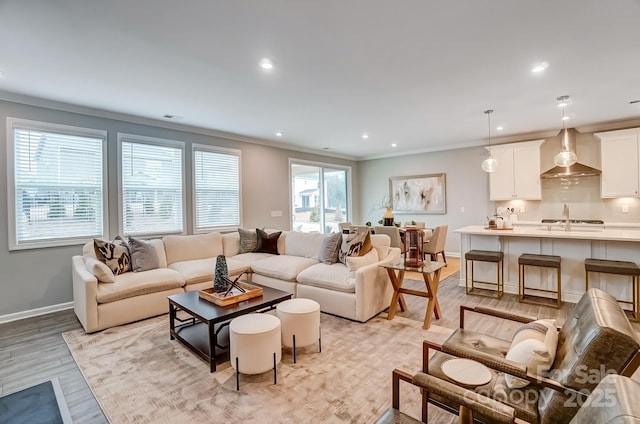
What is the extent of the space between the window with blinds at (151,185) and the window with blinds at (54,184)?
295 mm

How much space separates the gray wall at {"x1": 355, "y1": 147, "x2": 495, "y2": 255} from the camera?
22.7 ft

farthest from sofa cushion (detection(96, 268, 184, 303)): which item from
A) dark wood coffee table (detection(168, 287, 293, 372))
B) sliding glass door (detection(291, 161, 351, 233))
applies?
sliding glass door (detection(291, 161, 351, 233))

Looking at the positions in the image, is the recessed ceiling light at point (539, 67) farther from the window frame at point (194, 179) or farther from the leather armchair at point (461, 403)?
the window frame at point (194, 179)

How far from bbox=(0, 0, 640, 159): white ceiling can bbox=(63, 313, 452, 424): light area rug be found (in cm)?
271

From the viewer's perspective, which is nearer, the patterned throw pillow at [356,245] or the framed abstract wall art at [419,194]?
the patterned throw pillow at [356,245]

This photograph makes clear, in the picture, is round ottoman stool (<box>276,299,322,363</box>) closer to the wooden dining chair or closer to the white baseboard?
the white baseboard

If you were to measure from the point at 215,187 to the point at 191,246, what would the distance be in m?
1.33

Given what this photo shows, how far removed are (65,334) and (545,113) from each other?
7.00m

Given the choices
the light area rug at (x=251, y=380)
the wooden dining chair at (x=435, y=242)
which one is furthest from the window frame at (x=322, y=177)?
the light area rug at (x=251, y=380)

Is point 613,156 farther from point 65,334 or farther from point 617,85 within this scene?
point 65,334

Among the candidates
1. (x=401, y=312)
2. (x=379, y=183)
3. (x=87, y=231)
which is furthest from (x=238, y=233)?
(x=379, y=183)

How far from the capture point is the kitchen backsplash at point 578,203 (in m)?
5.49

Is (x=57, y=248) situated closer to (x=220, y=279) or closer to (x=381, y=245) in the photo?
(x=220, y=279)

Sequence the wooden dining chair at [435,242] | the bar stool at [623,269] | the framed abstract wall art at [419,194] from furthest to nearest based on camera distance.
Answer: the framed abstract wall art at [419,194] < the wooden dining chair at [435,242] < the bar stool at [623,269]
